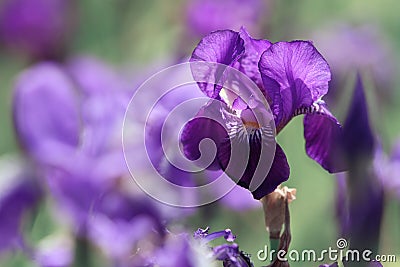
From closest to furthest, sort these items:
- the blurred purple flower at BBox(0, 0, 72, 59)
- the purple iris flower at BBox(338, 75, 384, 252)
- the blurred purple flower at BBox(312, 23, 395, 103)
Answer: the purple iris flower at BBox(338, 75, 384, 252), the blurred purple flower at BBox(0, 0, 72, 59), the blurred purple flower at BBox(312, 23, 395, 103)

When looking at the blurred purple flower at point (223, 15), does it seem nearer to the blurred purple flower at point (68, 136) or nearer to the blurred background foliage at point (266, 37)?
the blurred background foliage at point (266, 37)

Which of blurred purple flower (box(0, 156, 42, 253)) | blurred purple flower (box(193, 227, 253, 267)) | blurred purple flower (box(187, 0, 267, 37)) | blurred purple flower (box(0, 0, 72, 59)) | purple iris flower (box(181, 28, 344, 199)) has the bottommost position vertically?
blurred purple flower (box(193, 227, 253, 267))

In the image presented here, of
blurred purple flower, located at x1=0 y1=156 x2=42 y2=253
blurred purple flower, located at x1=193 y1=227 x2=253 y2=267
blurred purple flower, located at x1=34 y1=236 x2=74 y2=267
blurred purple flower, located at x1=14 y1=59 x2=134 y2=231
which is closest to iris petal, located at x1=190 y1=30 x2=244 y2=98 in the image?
blurred purple flower, located at x1=193 y1=227 x2=253 y2=267

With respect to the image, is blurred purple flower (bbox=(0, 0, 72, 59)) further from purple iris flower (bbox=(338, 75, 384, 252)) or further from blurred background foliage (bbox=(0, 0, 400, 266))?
purple iris flower (bbox=(338, 75, 384, 252))

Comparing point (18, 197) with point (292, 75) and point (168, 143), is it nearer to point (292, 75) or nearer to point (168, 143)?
point (168, 143)

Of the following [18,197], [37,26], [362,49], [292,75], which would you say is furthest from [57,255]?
[362,49]

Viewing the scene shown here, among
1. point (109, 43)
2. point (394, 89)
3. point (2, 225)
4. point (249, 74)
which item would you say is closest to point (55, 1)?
point (109, 43)

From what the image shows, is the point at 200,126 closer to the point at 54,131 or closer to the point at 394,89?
the point at 54,131

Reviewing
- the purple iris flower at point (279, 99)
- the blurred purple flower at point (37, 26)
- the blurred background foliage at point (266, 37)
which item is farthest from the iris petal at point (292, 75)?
the blurred purple flower at point (37, 26)
